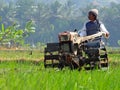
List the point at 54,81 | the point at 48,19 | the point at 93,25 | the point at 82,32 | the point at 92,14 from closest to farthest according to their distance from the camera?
the point at 54,81
the point at 92,14
the point at 93,25
the point at 82,32
the point at 48,19

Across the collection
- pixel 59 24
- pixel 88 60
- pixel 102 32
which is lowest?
pixel 88 60

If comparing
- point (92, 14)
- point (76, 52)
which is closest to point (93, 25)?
point (92, 14)

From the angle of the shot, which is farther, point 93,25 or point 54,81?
point 93,25

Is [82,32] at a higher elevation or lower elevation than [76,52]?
higher

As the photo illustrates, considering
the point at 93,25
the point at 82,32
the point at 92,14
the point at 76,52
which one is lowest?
the point at 76,52

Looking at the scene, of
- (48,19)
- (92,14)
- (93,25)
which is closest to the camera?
(92,14)

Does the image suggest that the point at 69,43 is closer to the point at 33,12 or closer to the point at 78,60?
the point at 78,60

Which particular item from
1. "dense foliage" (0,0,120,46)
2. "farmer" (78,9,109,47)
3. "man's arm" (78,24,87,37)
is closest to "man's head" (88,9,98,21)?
"farmer" (78,9,109,47)

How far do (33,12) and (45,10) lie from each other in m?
4.79

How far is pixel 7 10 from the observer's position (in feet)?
511

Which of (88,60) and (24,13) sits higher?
(24,13)

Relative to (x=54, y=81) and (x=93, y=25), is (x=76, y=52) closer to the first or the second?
(x=93, y=25)

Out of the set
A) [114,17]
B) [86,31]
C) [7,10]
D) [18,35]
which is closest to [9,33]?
[18,35]

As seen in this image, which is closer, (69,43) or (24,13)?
(69,43)
